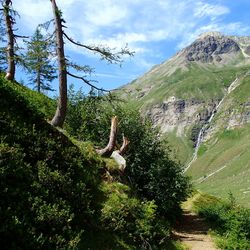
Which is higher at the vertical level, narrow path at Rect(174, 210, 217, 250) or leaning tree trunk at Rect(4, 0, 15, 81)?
leaning tree trunk at Rect(4, 0, 15, 81)

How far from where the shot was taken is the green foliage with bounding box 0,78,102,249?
11914mm

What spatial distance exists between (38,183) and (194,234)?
1515 cm

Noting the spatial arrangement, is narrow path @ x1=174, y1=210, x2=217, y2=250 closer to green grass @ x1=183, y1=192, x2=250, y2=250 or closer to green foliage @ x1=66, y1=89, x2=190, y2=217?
green grass @ x1=183, y1=192, x2=250, y2=250

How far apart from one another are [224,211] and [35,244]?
2185 centimetres

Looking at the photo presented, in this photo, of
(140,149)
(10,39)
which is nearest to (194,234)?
(140,149)

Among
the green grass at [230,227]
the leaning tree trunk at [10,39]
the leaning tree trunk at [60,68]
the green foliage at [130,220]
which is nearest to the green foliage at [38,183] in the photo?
the green foliage at [130,220]

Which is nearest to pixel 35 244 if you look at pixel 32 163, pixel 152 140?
pixel 32 163

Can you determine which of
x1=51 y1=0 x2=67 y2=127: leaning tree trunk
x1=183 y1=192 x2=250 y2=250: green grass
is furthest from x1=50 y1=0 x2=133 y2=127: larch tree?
x1=183 y1=192 x2=250 y2=250: green grass

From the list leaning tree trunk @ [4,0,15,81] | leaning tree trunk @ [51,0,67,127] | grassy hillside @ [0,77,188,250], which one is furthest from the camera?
leaning tree trunk @ [4,0,15,81]

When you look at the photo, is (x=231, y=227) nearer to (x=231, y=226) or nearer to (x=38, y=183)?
(x=231, y=226)

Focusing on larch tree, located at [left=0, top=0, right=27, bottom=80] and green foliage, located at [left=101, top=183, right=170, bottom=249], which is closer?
green foliage, located at [left=101, top=183, right=170, bottom=249]

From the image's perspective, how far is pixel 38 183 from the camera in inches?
563

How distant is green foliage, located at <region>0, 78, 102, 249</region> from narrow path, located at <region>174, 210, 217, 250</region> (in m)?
7.34

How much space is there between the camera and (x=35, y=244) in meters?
11.5
